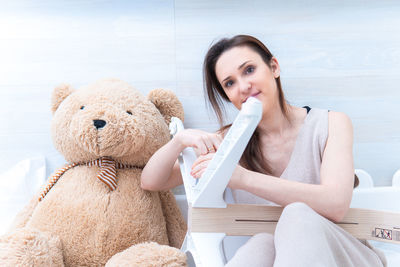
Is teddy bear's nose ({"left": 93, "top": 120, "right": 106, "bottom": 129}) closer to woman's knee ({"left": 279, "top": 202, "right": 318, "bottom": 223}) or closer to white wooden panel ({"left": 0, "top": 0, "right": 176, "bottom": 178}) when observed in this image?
white wooden panel ({"left": 0, "top": 0, "right": 176, "bottom": 178})

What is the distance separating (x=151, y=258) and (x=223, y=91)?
0.57m

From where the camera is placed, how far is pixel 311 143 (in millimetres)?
1007

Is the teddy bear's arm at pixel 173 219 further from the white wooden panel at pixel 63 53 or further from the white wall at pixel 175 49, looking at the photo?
the white wooden panel at pixel 63 53

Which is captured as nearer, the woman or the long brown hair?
the woman

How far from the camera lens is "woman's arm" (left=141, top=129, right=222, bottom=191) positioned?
863 mm

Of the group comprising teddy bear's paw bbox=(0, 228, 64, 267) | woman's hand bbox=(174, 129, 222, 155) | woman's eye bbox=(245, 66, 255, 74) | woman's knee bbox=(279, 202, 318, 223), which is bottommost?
teddy bear's paw bbox=(0, 228, 64, 267)

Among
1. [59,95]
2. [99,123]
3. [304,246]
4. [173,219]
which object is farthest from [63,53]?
[304,246]

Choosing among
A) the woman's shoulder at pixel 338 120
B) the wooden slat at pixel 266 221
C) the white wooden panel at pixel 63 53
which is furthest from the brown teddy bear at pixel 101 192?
the woman's shoulder at pixel 338 120

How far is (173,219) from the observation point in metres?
1.15

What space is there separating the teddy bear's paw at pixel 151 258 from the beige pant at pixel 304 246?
7.4 inches

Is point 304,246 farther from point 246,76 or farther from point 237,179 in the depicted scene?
point 246,76

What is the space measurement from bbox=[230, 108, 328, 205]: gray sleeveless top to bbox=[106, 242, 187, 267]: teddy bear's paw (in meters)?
0.31

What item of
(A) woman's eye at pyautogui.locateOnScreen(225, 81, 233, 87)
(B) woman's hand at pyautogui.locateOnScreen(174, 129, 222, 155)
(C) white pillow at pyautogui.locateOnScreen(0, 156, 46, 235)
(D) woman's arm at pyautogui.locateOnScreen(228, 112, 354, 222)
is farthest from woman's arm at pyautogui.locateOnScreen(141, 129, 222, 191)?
(C) white pillow at pyautogui.locateOnScreen(0, 156, 46, 235)

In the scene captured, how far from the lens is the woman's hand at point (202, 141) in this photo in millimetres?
849
